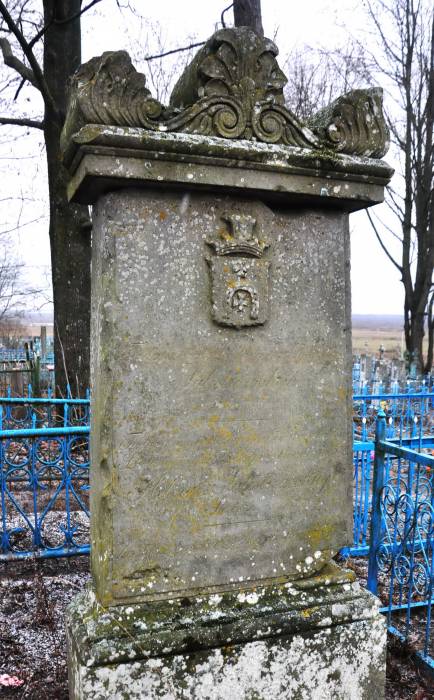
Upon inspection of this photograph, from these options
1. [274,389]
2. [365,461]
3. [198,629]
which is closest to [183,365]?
[274,389]

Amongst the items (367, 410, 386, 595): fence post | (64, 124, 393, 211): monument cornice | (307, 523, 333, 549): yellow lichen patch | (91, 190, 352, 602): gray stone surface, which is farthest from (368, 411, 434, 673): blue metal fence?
(64, 124, 393, 211): monument cornice

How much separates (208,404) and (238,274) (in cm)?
53

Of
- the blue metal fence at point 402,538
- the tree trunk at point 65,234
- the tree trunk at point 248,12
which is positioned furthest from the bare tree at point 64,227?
the blue metal fence at point 402,538

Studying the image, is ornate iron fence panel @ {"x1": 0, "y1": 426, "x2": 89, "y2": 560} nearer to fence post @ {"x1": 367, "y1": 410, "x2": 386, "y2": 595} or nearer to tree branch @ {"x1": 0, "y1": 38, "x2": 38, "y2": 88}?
fence post @ {"x1": 367, "y1": 410, "x2": 386, "y2": 595}

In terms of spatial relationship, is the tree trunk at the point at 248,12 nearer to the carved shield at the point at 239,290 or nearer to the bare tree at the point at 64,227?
the bare tree at the point at 64,227

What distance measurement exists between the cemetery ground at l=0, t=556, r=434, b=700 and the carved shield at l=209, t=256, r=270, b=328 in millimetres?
1957

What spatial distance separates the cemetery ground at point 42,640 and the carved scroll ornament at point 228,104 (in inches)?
100

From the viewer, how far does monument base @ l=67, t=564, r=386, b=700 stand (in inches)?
85.5

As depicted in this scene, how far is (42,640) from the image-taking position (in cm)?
331

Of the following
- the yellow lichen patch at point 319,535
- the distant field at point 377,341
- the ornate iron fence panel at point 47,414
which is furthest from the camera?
the distant field at point 377,341

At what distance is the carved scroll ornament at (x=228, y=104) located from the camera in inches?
82.6

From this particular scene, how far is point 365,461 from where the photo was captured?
17.9 feet

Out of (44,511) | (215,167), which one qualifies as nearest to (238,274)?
(215,167)

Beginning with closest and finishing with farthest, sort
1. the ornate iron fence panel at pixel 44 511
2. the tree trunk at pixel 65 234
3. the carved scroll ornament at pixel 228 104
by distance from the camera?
the carved scroll ornament at pixel 228 104
the ornate iron fence panel at pixel 44 511
the tree trunk at pixel 65 234
